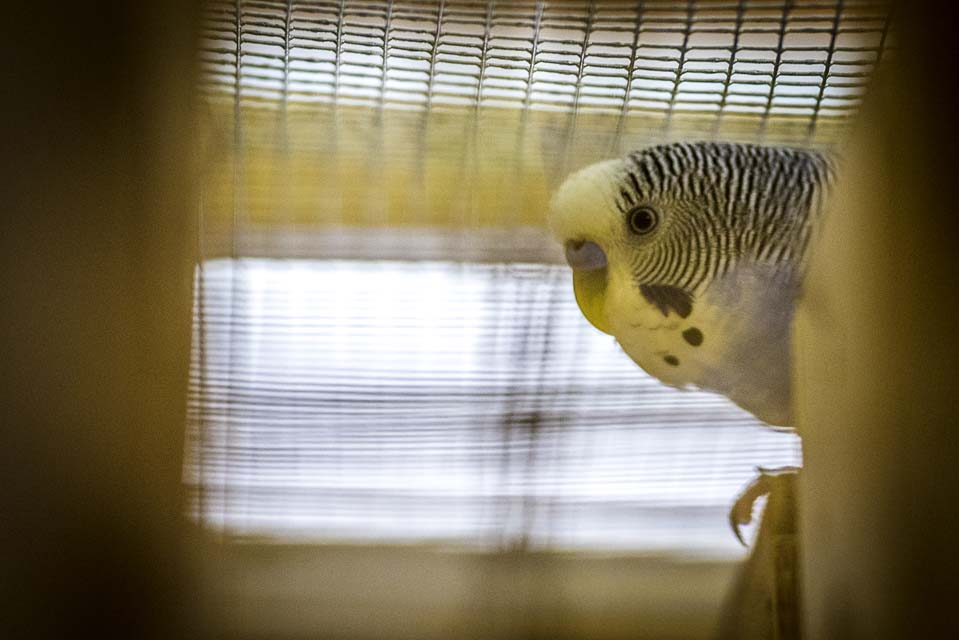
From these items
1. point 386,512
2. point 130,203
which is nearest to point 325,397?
point 386,512

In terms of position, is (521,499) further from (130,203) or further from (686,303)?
(686,303)

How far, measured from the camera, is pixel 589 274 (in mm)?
795

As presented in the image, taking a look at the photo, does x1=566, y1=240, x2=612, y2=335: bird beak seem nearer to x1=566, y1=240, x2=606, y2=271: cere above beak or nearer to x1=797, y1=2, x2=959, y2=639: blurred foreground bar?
x1=566, y1=240, x2=606, y2=271: cere above beak

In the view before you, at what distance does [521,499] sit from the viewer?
1.19 ft

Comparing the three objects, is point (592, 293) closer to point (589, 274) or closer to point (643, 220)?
point (589, 274)

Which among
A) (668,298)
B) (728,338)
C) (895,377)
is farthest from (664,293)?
(895,377)

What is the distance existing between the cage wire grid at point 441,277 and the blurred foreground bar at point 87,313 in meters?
0.06

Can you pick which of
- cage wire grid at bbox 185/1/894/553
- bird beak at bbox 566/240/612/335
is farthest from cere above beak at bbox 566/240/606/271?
cage wire grid at bbox 185/1/894/553

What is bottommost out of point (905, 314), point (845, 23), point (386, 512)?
point (386, 512)

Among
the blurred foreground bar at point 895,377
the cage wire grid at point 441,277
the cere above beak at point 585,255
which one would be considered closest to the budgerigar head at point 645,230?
the cere above beak at point 585,255

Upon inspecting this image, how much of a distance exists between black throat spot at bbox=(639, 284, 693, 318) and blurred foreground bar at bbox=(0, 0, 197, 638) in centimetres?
61

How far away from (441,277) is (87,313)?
0.73 ft

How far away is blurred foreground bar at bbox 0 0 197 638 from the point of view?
223mm

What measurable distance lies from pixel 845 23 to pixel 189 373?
0.32 meters
